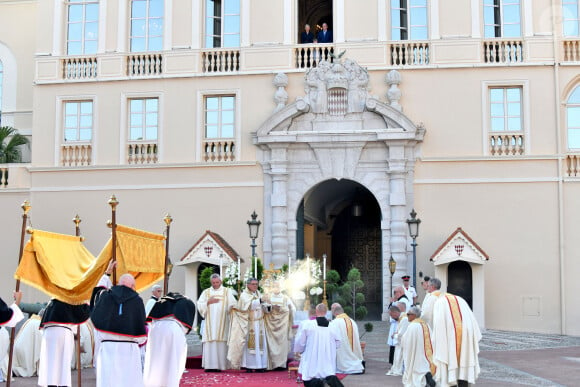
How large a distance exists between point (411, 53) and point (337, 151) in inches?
145

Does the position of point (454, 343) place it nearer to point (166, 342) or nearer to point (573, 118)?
point (166, 342)

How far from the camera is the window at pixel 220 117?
83.2 feet

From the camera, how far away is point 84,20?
26.6 meters

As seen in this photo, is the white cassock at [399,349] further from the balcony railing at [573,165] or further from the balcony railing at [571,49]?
the balcony railing at [571,49]

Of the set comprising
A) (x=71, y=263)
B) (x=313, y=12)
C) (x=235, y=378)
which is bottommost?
(x=235, y=378)

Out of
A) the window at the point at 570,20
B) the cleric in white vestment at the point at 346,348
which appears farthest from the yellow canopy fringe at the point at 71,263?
the window at the point at 570,20

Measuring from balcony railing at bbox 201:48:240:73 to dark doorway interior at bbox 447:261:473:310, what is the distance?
29.0ft

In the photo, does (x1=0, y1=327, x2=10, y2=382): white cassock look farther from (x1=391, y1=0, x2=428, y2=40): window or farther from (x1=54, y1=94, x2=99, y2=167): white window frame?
(x1=391, y1=0, x2=428, y2=40): window

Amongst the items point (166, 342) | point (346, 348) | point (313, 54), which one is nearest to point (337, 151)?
point (313, 54)

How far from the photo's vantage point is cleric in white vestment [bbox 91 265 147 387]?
11.3 meters

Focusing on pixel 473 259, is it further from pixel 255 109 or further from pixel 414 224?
pixel 255 109

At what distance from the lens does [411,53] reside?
24.8 meters

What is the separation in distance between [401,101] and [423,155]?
5.71ft

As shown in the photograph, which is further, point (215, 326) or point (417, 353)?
point (215, 326)
